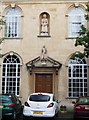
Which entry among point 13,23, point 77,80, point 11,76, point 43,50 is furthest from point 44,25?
point 77,80

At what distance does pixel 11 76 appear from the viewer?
21000 millimetres

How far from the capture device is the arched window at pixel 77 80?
20.5 m

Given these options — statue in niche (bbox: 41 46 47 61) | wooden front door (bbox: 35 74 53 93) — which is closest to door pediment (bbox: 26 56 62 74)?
statue in niche (bbox: 41 46 47 61)

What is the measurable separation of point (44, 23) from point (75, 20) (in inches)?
103

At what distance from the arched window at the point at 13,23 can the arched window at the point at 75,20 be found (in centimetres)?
430

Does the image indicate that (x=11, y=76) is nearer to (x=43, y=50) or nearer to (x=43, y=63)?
(x=43, y=63)

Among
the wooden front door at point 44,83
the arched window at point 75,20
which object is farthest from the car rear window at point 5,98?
the arched window at point 75,20

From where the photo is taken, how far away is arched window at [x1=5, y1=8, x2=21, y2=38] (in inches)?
853

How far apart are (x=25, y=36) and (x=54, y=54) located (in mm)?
2860

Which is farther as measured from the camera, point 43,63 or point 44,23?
point 44,23

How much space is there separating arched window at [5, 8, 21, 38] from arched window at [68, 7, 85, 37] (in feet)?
14.1

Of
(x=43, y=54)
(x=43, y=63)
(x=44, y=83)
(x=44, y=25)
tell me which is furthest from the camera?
(x=44, y=25)

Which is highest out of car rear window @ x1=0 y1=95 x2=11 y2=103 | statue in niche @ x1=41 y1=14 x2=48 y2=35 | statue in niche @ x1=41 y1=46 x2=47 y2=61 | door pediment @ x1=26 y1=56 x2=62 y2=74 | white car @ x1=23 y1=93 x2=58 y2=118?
statue in niche @ x1=41 y1=14 x2=48 y2=35

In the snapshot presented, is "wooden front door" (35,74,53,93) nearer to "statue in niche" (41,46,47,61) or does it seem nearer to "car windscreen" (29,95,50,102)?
"statue in niche" (41,46,47,61)
